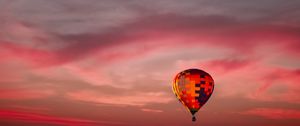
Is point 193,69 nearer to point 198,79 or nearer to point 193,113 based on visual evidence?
point 198,79

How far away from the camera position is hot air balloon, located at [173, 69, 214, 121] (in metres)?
70.4

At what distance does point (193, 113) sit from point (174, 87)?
227 inches

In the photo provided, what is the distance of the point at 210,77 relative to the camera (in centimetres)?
7181

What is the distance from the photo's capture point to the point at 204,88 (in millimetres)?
70938

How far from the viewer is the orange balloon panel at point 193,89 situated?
70.4 metres

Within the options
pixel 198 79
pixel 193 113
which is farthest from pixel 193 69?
pixel 193 113

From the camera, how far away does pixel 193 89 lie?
70.5m

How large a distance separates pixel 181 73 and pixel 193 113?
24.6ft

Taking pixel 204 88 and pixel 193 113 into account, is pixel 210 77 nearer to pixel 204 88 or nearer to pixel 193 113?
pixel 204 88

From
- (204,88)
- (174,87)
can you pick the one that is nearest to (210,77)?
(204,88)

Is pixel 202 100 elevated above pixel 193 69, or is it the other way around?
pixel 193 69

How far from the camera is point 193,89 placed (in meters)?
70.5

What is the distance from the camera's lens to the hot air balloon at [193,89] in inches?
2771

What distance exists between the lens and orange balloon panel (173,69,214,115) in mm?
70375
